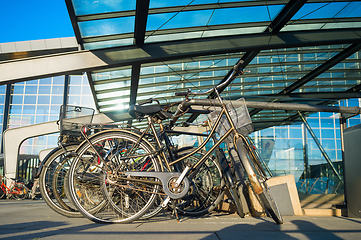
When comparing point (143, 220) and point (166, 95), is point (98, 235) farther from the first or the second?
point (166, 95)

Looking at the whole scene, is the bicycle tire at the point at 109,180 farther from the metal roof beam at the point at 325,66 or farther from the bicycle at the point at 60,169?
the metal roof beam at the point at 325,66

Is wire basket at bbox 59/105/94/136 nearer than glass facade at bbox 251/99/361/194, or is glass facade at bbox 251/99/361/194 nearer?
wire basket at bbox 59/105/94/136

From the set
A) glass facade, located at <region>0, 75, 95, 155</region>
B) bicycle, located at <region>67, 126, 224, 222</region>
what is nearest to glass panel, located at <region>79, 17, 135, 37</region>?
bicycle, located at <region>67, 126, 224, 222</region>

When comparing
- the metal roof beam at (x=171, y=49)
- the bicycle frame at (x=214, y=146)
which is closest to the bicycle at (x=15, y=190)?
the metal roof beam at (x=171, y=49)

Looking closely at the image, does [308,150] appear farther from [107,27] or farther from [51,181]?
[107,27]

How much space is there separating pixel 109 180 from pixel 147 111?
2.86 feet

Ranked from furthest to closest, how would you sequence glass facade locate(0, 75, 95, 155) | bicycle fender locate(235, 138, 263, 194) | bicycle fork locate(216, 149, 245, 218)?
glass facade locate(0, 75, 95, 155) < bicycle fork locate(216, 149, 245, 218) < bicycle fender locate(235, 138, 263, 194)

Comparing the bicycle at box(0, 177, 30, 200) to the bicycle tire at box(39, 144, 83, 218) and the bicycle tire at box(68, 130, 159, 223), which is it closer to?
the bicycle tire at box(39, 144, 83, 218)

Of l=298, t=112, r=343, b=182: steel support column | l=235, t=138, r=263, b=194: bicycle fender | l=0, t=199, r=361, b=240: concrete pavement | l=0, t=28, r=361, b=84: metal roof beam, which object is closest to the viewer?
l=0, t=199, r=361, b=240: concrete pavement

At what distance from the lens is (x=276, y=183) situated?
404 centimetres

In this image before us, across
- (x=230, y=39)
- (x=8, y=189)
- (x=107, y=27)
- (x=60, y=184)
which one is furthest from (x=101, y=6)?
(x=8, y=189)

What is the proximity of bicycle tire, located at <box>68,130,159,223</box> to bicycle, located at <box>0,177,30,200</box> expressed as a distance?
13.4 metres

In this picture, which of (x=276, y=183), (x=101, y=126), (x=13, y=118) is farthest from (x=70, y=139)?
(x=13, y=118)

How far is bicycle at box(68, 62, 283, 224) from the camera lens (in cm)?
293
